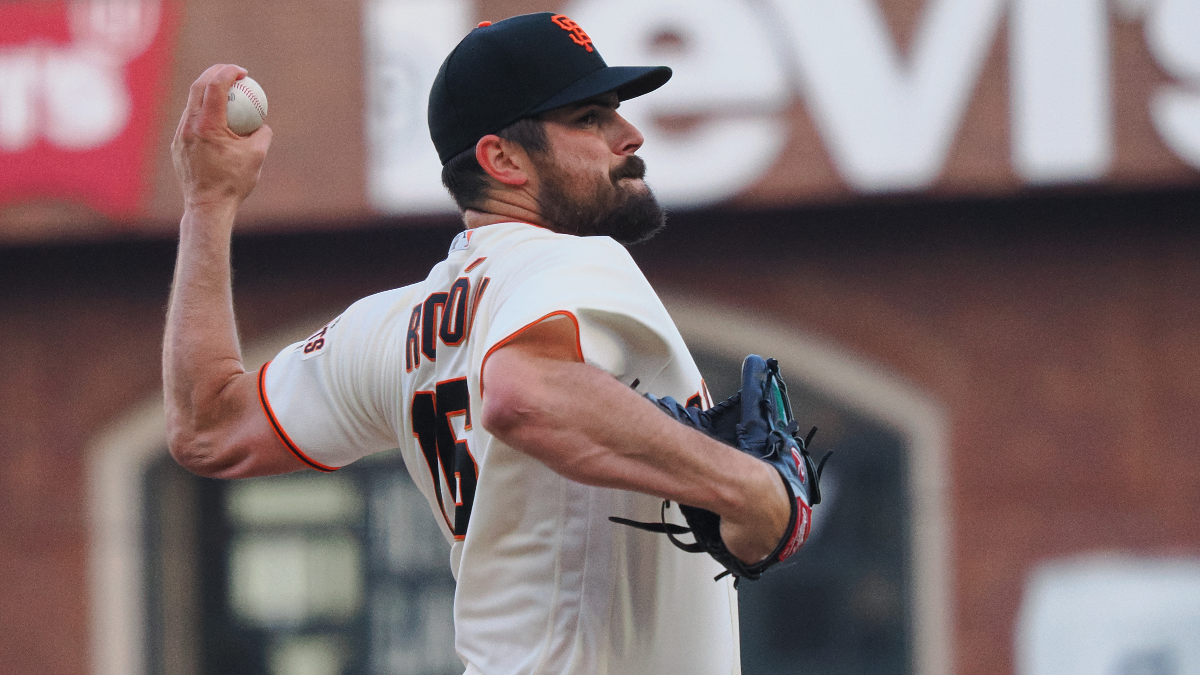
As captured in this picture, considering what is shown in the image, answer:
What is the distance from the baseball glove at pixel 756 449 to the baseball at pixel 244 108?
3.27 ft

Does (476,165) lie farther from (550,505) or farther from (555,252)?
(550,505)

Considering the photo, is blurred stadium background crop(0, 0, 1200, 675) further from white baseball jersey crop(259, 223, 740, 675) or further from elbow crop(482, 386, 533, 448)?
elbow crop(482, 386, 533, 448)

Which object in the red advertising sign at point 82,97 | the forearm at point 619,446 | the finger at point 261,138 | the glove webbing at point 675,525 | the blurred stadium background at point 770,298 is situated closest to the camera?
the forearm at point 619,446

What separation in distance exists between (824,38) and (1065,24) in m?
1.17

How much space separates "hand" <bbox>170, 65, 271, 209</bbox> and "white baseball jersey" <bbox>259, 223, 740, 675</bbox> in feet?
1.49

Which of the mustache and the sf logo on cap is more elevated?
the sf logo on cap

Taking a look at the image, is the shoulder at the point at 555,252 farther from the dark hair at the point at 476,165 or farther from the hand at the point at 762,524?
the hand at the point at 762,524

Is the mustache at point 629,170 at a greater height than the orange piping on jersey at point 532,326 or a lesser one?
greater

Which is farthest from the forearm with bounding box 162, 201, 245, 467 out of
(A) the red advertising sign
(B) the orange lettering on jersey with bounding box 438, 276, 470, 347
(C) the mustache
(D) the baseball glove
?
(A) the red advertising sign

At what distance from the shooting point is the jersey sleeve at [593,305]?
157 centimetres

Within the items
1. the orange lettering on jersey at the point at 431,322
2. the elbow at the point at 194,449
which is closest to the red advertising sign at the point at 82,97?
the elbow at the point at 194,449

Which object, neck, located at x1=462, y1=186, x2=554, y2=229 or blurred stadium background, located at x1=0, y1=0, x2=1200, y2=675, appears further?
blurred stadium background, located at x1=0, y1=0, x2=1200, y2=675

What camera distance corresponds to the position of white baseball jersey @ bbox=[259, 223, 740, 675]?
5.47ft

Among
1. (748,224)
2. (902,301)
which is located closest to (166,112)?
(748,224)
